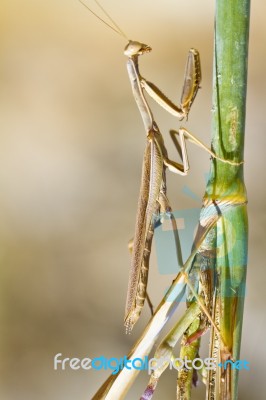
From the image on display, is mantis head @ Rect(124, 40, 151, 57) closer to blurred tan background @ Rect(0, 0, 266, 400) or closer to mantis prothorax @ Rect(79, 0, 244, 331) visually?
mantis prothorax @ Rect(79, 0, 244, 331)

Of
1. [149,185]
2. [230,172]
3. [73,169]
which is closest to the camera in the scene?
[230,172]

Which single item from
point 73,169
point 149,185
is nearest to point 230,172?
point 149,185

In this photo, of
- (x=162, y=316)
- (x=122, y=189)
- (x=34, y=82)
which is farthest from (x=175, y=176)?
(x=162, y=316)

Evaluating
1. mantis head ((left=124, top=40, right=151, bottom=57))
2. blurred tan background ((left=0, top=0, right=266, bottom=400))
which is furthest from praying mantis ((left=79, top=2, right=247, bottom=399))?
blurred tan background ((left=0, top=0, right=266, bottom=400))

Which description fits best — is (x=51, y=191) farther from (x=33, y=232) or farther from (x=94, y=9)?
(x=94, y=9)

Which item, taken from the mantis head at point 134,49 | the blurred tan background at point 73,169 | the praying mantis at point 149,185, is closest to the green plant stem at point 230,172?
the praying mantis at point 149,185

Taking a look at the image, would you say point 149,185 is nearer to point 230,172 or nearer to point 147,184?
point 147,184

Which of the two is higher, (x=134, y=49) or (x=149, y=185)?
(x=134, y=49)

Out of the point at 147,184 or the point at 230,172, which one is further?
the point at 147,184
